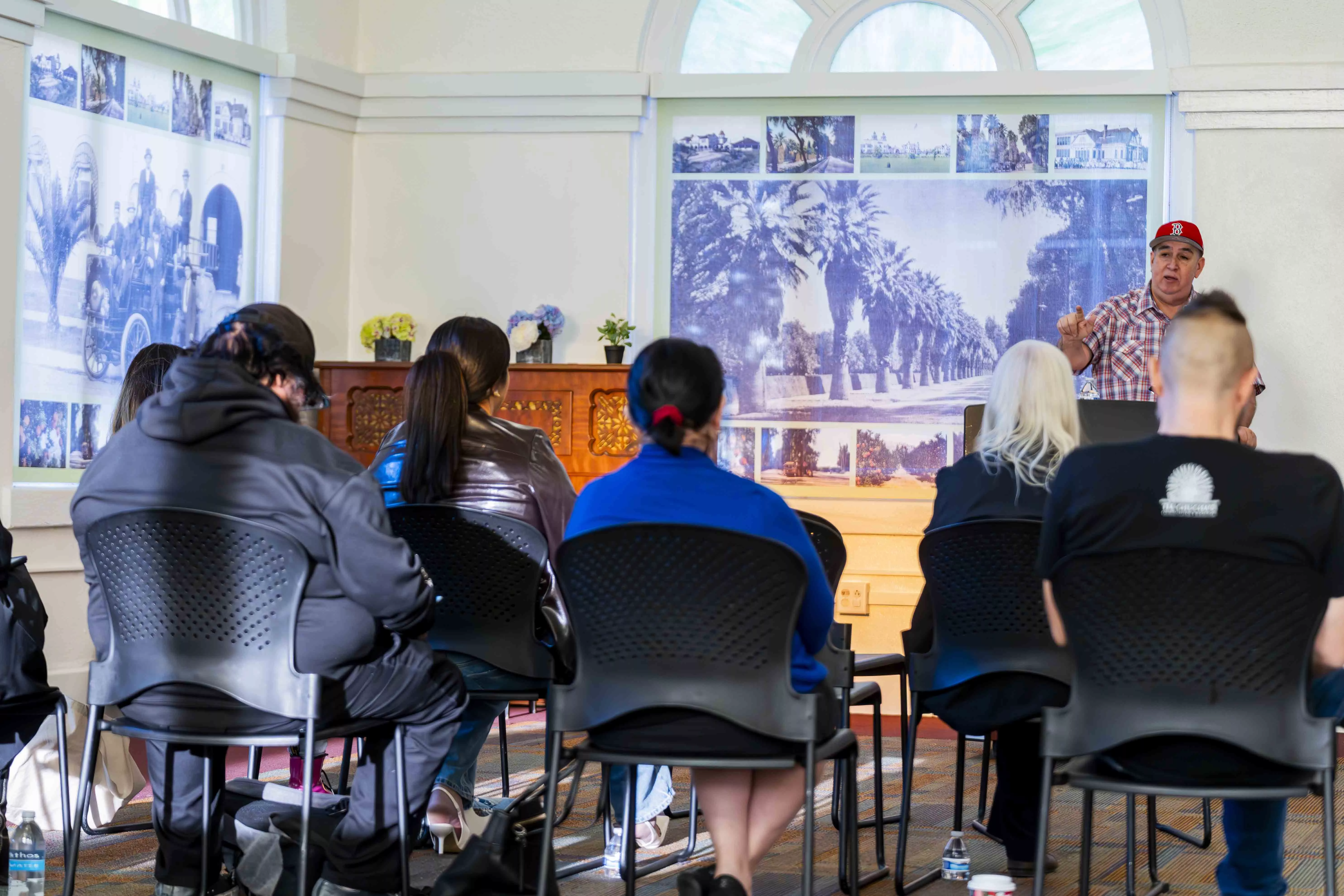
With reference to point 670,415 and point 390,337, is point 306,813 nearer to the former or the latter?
point 670,415

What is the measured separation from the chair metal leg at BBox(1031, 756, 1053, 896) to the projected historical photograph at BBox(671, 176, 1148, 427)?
4814mm

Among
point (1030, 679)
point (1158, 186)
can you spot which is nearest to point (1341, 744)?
point (1158, 186)

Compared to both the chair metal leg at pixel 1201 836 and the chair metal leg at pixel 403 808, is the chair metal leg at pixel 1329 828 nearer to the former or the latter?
the chair metal leg at pixel 1201 836

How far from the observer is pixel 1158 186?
7.09 meters

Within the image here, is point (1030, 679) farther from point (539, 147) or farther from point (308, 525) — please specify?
point (539, 147)

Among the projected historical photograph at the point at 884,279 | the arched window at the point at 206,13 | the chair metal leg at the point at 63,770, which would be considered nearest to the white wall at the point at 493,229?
the projected historical photograph at the point at 884,279

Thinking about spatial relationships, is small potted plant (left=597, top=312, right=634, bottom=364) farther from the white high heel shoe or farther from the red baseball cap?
the white high heel shoe

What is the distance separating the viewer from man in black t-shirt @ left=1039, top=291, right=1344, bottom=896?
7.71 feet

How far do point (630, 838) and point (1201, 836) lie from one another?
77.3 inches

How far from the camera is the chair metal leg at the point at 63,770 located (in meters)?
3.11

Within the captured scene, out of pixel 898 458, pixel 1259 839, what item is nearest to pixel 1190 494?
pixel 1259 839

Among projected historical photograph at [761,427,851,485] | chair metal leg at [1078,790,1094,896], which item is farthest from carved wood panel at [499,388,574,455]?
chair metal leg at [1078,790,1094,896]

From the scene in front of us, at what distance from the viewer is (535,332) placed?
7.06m

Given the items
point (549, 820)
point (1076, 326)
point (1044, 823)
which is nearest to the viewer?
point (1044, 823)
